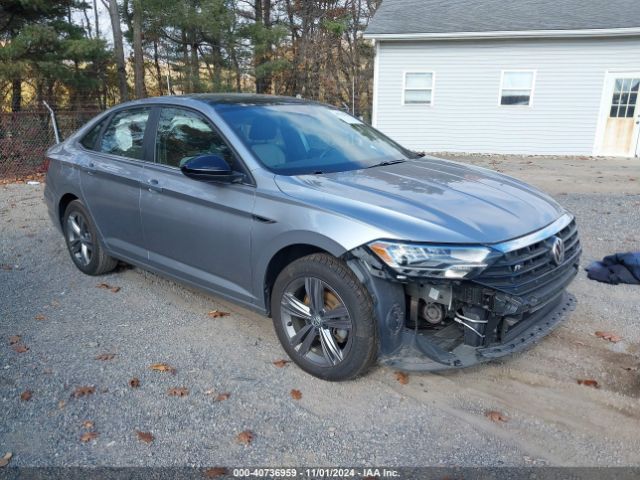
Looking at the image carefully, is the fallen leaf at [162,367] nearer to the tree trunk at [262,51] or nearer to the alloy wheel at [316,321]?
the alloy wheel at [316,321]

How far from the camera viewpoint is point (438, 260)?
257 centimetres

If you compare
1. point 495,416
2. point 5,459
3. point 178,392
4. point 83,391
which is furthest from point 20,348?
point 495,416

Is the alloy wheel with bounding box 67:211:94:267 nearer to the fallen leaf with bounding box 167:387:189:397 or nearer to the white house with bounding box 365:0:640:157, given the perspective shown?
the fallen leaf with bounding box 167:387:189:397

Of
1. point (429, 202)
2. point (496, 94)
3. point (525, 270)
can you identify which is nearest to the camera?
point (525, 270)

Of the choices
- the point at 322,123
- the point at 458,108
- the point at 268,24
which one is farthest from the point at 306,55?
the point at 322,123

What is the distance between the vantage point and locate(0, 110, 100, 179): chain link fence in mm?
10641

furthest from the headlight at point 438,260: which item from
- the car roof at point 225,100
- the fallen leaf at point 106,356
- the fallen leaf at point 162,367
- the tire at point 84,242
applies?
the tire at point 84,242

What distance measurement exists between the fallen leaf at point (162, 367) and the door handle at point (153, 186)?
49.9 inches

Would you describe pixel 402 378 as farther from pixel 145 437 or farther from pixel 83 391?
pixel 83 391

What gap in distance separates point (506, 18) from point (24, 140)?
12768 mm

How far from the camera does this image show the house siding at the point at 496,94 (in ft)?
45.3

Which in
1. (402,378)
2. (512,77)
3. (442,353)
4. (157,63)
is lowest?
(402,378)

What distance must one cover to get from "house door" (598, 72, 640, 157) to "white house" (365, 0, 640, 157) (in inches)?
1.0

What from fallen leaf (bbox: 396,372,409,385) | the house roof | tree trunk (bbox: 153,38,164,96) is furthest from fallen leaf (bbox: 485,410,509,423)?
tree trunk (bbox: 153,38,164,96)
